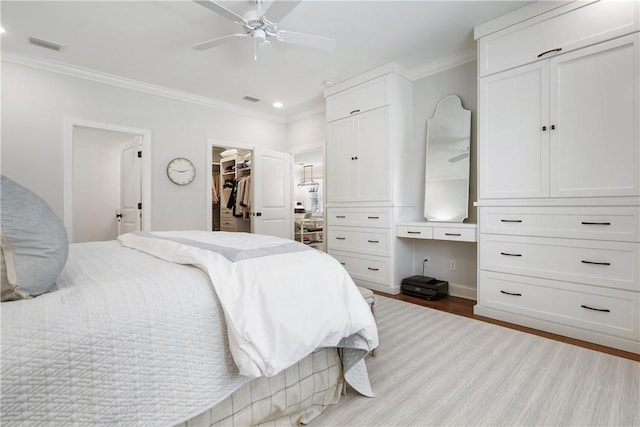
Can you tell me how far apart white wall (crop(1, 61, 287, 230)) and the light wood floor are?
3.00 m

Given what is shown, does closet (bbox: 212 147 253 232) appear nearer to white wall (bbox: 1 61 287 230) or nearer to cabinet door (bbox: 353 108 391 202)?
white wall (bbox: 1 61 287 230)

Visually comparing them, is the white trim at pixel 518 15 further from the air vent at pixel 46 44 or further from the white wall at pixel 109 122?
the air vent at pixel 46 44

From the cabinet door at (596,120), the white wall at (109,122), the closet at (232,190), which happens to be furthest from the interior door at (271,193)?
the cabinet door at (596,120)

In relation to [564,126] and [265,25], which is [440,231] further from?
[265,25]

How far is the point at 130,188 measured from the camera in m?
4.14

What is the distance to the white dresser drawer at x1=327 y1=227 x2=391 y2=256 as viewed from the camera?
11.7 feet

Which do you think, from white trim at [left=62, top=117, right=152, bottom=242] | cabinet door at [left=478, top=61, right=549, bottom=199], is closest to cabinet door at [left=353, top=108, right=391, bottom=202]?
cabinet door at [left=478, top=61, right=549, bottom=199]

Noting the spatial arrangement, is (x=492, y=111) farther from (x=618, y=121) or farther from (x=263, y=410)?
(x=263, y=410)

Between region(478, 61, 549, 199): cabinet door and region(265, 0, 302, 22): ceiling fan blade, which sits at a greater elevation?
region(265, 0, 302, 22): ceiling fan blade

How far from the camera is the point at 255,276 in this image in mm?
Answer: 1204

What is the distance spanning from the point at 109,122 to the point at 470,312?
450cm

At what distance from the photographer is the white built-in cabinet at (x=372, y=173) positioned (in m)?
3.50

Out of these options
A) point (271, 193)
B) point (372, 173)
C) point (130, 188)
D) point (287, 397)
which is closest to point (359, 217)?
point (372, 173)

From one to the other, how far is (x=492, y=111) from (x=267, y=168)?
3236mm
